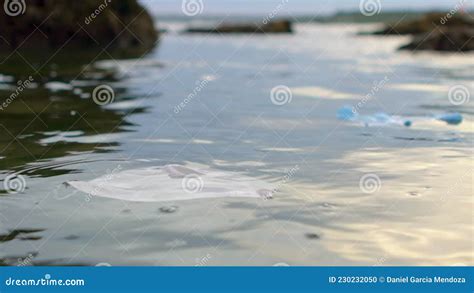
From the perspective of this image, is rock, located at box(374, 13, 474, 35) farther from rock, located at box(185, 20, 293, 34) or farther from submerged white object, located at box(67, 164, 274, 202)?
submerged white object, located at box(67, 164, 274, 202)

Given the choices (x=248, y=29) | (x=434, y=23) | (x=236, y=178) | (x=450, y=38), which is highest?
(x=248, y=29)

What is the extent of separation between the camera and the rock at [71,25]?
85.3 ft

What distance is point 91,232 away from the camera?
4980 mm

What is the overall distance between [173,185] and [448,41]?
27.5 metres

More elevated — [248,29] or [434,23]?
[248,29]

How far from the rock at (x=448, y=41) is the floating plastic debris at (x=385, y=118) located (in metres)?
21.4

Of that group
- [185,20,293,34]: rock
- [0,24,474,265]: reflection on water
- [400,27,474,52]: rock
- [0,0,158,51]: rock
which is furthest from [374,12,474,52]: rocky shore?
[185,20,293,34]: rock

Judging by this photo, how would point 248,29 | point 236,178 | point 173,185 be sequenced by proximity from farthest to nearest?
point 248,29
point 236,178
point 173,185

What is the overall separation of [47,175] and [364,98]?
8236 millimetres

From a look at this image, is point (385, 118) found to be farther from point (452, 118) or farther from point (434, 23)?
point (434, 23)

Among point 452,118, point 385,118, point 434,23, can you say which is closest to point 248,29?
point 434,23

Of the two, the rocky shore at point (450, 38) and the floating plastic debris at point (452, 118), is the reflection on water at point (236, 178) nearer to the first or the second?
the floating plastic debris at point (452, 118)

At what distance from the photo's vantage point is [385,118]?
34.8ft

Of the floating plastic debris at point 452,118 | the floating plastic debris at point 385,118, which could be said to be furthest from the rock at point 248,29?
the floating plastic debris at point 452,118
